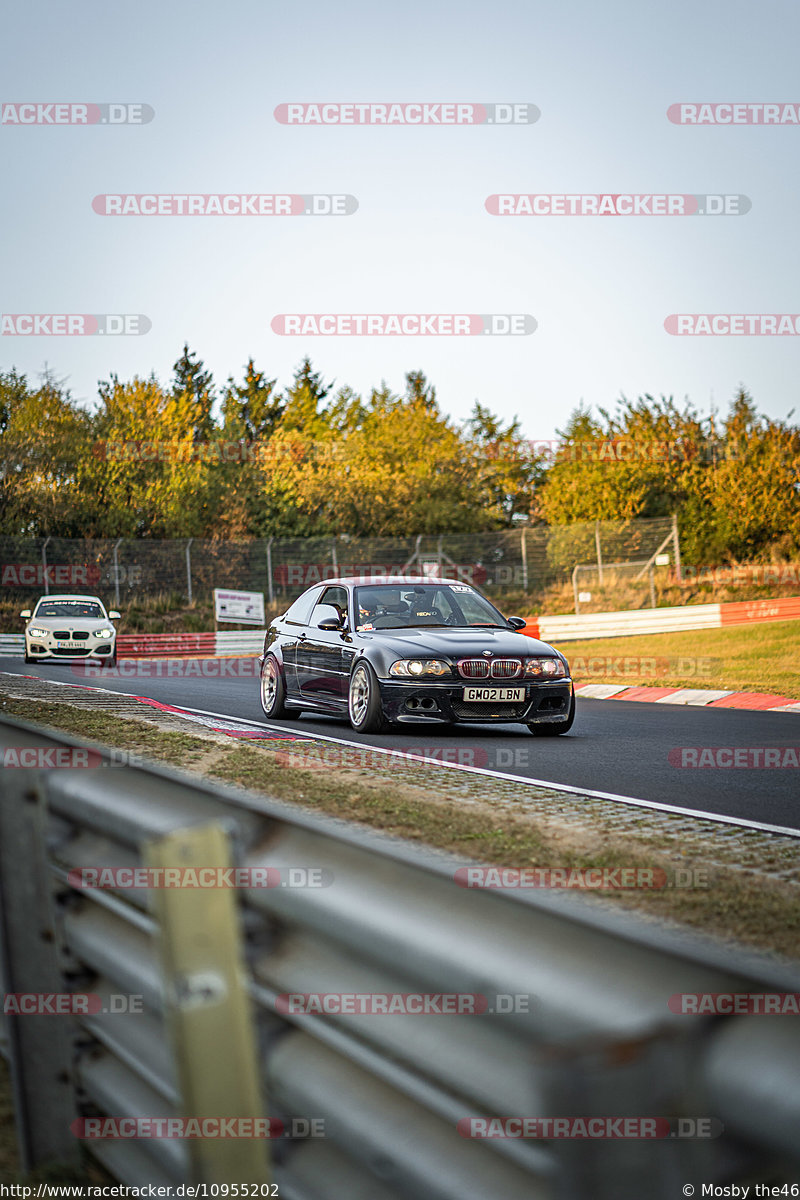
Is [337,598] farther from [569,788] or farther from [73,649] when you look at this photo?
[73,649]

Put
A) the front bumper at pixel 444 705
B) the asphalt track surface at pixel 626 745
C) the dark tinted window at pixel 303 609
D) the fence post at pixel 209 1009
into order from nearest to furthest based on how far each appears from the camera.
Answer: the fence post at pixel 209 1009
the asphalt track surface at pixel 626 745
the front bumper at pixel 444 705
the dark tinted window at pixel 303 609

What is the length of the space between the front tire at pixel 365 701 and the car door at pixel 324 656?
25 cm

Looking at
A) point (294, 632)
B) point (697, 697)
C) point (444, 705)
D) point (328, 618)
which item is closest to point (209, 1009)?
point (444, 705)

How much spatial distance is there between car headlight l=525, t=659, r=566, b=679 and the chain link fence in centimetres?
2653

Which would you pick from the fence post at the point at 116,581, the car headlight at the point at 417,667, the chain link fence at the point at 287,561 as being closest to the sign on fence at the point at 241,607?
the chain link fence at the point at 287,561

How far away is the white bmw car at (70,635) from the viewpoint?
2469 cm

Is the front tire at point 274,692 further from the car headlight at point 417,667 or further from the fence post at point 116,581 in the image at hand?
the fence post at point 116,581

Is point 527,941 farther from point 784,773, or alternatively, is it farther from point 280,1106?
point 784,773

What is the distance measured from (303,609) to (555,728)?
3474mm

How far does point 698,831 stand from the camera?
21.5 ft

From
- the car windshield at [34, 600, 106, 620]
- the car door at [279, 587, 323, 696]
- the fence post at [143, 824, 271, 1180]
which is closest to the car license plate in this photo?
the car door at [279, 587, 323, 696]

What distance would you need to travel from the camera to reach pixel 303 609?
13352 mm

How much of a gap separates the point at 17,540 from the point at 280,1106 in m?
38.3

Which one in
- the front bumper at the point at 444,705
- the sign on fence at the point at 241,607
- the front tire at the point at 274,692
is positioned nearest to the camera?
the front bumper at the point at 444,705
